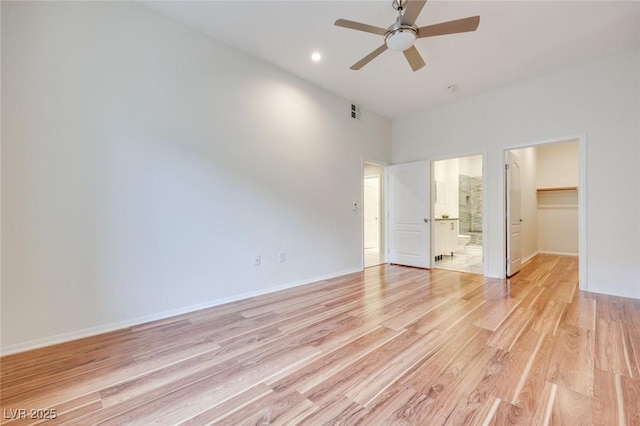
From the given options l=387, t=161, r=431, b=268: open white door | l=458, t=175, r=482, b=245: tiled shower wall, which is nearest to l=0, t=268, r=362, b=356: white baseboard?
l=387, t=161, r=431, b=268: open white door

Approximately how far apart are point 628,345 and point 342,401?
2375 mm

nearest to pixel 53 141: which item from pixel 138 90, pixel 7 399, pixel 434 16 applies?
pixel 138 90

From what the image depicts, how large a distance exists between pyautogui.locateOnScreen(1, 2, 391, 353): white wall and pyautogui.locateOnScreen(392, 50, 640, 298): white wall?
3.15 metres

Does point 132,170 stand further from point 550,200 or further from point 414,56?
point 550,200

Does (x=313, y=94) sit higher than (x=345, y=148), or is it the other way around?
(x=313, y=94)

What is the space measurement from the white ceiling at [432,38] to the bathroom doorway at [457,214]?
1.89 m

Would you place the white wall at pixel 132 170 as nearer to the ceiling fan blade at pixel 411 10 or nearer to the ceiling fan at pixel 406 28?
the ceiling fan at pixel 406 28

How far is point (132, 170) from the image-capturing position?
252 cm

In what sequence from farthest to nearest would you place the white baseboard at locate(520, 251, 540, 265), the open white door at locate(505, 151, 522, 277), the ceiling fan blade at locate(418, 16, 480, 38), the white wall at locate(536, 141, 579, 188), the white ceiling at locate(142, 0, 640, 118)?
1. the white wall at locate(536, 141, 579, 188)
2. the white baseboard at locate(520, 251, 540, 265)
3. the open white door at locate(505, 151, 522, 277)
4. the white ceiling at locate(142, 0, 640, 118)
5. the ceiling fan blade at locate(418, 16, 480, 38)

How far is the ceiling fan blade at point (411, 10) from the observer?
6.56ft

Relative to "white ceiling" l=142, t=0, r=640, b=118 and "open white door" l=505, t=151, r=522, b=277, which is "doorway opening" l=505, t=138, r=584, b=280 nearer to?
"open white door" l=505, t=151, r=522, b=277

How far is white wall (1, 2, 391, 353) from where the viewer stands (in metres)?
2.08

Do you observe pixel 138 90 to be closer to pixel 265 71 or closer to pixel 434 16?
pixel 265 71

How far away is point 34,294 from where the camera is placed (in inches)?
82.7
